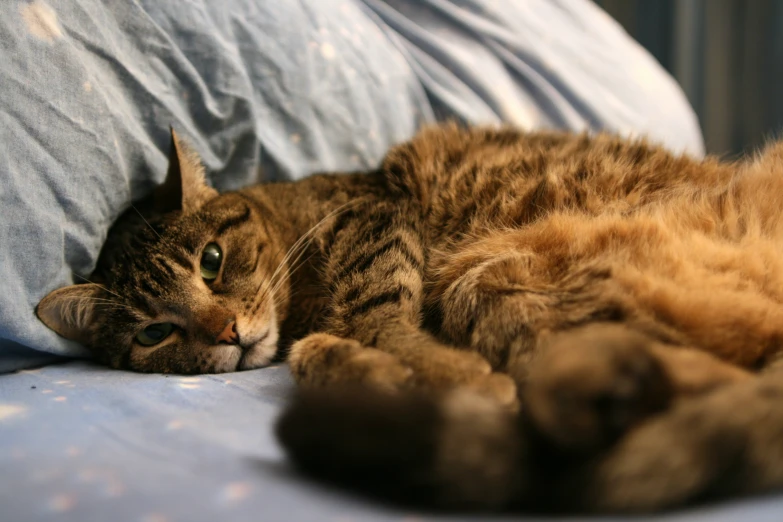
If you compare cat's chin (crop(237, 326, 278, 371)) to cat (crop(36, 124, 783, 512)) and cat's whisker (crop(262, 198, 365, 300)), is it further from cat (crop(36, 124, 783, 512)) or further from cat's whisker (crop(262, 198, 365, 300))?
cat's whisker (crop(262, 198, 365, 300))

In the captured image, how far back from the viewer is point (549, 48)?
2.13 m

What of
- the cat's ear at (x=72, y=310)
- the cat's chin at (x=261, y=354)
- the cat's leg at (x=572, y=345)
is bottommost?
the cat's chin at (x=261, y=354)

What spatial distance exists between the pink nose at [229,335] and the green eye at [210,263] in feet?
0.50

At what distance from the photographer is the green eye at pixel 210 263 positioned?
4.28ft

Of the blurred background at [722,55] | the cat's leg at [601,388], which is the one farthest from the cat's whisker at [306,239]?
the blurred background at [722,55]

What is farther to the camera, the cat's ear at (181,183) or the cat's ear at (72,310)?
the cat's ear at (181,183)

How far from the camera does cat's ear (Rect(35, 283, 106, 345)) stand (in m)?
1.16

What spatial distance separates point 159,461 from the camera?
2.32ft

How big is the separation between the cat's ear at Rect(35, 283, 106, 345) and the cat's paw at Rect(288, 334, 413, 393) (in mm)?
496

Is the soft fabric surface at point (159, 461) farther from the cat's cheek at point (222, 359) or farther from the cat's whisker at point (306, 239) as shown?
the cat's whisker at point (306, 239)

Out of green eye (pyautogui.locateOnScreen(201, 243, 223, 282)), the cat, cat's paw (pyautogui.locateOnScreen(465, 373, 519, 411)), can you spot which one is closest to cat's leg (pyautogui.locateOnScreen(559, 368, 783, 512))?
the cat

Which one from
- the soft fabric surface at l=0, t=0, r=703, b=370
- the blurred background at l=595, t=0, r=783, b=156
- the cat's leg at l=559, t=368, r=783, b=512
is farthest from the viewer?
the blurred background at l=595, t=0, r=783, b=156

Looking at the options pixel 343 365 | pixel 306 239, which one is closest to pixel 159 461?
pixel 343 365

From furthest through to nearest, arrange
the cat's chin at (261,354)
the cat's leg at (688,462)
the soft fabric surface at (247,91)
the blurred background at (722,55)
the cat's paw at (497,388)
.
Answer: the blurred background at (722,55) → the cat's chin at (261,354) → the soft fabric surface at (247,91) → the cat's paw at (497,388) → the cat's leg at (688,462)
